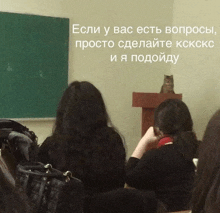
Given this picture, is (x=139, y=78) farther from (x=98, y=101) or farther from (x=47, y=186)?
(x=47, y=186)

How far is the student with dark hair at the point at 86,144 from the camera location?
1663mm

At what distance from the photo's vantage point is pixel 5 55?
12.6 ft

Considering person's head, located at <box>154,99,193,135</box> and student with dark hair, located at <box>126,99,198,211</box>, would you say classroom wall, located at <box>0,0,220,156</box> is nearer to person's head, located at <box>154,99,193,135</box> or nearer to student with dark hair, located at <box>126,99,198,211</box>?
person's head, located at <box>154,99,193,135</box>

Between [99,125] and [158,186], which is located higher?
[99,125]

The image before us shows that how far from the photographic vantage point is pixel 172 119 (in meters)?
2.30

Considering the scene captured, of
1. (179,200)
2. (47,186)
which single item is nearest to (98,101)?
(47,186)

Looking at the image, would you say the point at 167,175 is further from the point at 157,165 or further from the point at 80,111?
the point at 80,111

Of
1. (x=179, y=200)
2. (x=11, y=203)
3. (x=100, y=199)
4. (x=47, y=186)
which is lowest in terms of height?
(x=179, y=200)

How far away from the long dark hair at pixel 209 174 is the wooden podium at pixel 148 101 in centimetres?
268

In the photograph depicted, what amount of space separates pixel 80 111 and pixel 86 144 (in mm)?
161

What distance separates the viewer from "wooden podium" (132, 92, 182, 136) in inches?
152

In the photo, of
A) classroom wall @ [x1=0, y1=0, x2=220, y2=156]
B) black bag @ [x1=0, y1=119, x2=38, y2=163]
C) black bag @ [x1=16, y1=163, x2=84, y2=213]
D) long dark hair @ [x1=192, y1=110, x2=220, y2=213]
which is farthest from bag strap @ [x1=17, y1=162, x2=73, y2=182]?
classroom wall @ [x1=0, y1=0, x2=220, y2=156]

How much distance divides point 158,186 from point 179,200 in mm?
137

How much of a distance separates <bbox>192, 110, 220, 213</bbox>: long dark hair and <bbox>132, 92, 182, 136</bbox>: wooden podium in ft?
8.81
